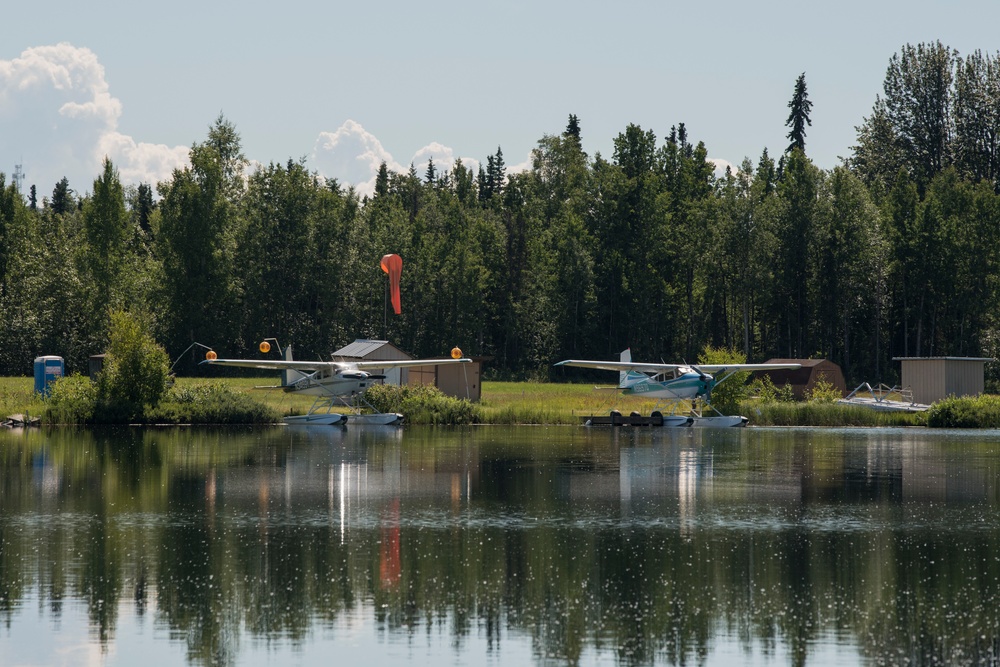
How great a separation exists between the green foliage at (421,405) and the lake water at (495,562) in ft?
50.8

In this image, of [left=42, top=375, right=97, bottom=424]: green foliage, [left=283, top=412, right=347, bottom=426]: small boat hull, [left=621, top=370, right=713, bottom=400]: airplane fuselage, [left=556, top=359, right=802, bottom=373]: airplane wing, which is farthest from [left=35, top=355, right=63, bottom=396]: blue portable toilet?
[left=621, top=370, right=713, bottom=400]: airplane fuselage

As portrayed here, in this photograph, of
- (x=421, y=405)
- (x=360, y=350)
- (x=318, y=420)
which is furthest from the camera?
(x=360, y=350)

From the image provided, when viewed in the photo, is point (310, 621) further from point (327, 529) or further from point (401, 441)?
point (401, 441)

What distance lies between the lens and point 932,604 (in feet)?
42.9

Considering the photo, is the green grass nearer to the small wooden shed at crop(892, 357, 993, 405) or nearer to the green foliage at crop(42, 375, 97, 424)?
the green foliage at crop(42, 375, 97, 424)

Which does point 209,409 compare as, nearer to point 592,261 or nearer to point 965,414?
point 965,414

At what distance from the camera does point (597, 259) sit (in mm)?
73562

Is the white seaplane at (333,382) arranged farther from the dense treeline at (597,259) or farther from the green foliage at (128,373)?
the dense treeline at (597,259)

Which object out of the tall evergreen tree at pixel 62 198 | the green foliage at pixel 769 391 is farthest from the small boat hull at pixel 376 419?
the tall evergreen tree at pixel 62 198

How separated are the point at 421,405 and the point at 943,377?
72.3ft

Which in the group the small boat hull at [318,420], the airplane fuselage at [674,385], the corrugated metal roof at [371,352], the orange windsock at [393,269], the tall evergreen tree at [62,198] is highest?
the tall evergreen tree at [62,198]

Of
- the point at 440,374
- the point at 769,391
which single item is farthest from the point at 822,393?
the point at 440,374

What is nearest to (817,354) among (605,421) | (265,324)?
(605,421)

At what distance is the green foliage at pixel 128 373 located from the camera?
4169 cm
